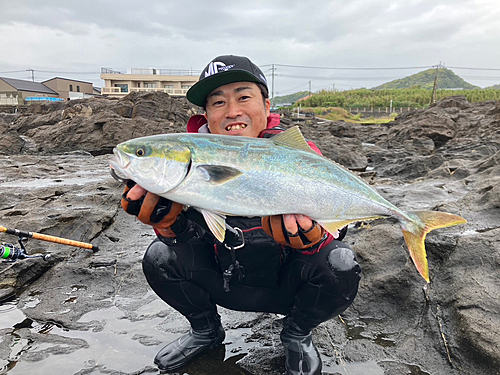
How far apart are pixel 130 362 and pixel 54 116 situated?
83.1 ft

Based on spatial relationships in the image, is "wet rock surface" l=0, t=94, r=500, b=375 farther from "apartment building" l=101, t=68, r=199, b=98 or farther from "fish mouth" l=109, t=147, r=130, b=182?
"apartment building" l=101, t=68, r=199, b=98

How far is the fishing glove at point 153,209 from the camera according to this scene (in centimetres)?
235

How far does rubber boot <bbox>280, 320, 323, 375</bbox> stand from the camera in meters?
2.52

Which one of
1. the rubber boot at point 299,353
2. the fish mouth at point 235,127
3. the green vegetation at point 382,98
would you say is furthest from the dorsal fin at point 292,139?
the green vegetation at point 382,98

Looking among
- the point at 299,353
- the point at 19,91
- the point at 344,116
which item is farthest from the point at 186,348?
the point at 19,91

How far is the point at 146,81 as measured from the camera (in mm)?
63812

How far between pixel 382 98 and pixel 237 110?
231 feet

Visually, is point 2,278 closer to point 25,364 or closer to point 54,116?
point 25,364

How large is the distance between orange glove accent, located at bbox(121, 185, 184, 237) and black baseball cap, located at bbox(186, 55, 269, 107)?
3.67 ft

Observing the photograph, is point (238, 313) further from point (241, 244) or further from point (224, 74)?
point (224, 74)

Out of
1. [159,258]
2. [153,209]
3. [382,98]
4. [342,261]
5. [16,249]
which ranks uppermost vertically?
[382,98]

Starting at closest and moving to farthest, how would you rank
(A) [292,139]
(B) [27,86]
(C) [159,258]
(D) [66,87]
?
(A) [292,139] < (C) [159,258] < (B) [27,86] < (D) [66,87]

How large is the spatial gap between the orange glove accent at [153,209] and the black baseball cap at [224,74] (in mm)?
1117

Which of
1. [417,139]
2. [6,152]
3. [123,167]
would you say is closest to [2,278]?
[123,167]
